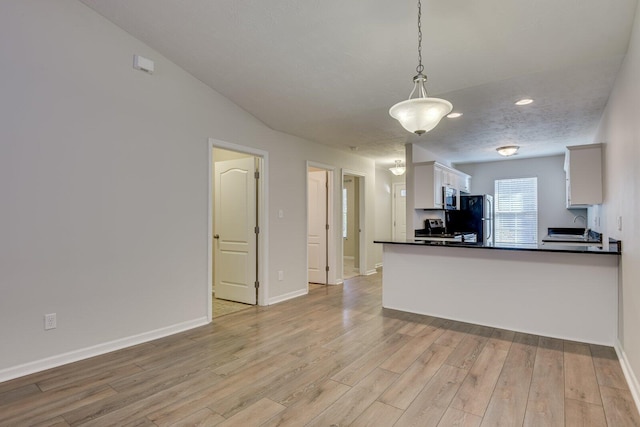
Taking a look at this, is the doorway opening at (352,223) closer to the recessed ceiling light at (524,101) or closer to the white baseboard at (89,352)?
the recessed ceiling light at (524,101)

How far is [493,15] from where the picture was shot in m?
2.38

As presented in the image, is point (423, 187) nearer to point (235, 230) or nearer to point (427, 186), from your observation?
point (427, 186)

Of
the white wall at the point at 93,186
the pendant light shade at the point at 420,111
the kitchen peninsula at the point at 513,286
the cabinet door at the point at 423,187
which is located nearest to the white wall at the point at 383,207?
the cabinet door at the point at 423,187

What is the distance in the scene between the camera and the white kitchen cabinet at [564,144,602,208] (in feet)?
13.0

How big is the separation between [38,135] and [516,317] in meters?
4.68

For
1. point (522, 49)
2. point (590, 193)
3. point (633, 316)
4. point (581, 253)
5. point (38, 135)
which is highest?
point (522, 49)

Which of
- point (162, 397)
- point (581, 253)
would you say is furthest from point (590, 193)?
point (162, 397)

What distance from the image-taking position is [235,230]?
4.92m

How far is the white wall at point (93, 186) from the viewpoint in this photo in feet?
8.38

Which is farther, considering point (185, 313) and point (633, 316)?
point (185, 313)

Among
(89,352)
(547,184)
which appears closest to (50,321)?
(89,352)

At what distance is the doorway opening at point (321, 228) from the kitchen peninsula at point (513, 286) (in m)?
1.79

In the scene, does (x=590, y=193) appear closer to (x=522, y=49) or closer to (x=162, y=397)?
(x=522, y=49)

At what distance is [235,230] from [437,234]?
11.5 ft
